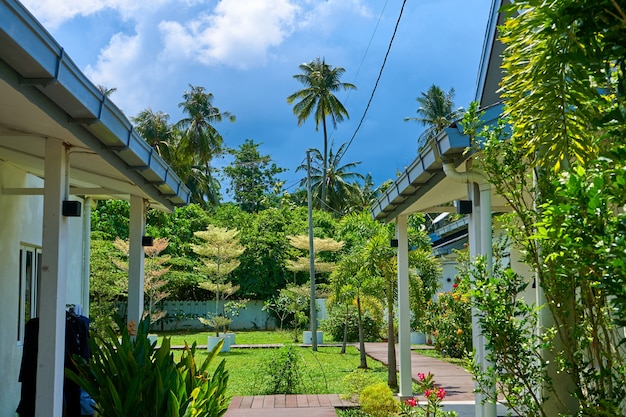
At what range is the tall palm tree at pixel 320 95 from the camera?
130ft

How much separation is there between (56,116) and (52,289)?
1.54m

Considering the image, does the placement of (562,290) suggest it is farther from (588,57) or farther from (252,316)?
(252,316)

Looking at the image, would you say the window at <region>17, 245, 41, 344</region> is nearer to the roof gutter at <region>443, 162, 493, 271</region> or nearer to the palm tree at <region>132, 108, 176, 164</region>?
the roof gutter at <region>443, 162, 493, 271</region>

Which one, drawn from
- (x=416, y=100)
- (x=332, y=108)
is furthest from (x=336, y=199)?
(x=416, y=100)

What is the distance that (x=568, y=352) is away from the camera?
4.18 metres

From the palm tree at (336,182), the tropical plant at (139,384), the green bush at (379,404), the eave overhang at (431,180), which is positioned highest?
the palm tree at (336,182)

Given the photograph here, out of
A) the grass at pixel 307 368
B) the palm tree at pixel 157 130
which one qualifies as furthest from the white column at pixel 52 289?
the palm tree at pixel 157 130

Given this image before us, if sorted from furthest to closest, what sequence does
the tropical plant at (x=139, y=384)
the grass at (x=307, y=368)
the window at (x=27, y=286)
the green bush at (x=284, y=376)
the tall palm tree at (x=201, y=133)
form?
the tall palm tree at (x=201, y=133) → the grass at (x=307, y=368) → the green bush at (x=284, y=376) → the window at (x=27, y=286) → the tropical plant at (x=139, y=384)

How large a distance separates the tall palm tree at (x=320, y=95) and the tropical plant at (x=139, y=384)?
33166 millimetres

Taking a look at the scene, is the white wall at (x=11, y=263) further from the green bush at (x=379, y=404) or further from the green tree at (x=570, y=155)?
the green tree at (x=570, y=155)

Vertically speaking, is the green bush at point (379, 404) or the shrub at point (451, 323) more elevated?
the shrub at point (451, 323)

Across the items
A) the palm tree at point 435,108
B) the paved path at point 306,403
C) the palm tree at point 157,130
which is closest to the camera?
the paved path at point 306,403

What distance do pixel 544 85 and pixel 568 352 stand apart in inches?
63.3

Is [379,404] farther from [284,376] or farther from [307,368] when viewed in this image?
[307,368]
